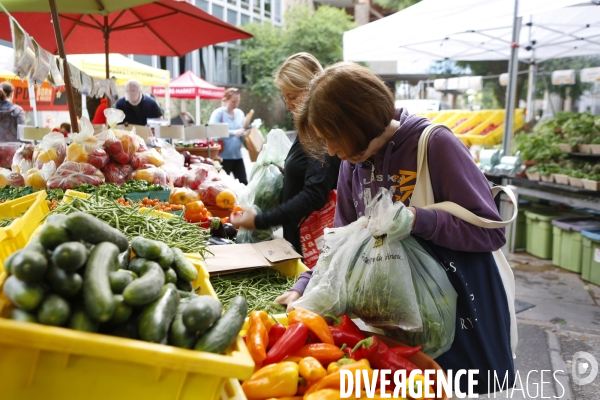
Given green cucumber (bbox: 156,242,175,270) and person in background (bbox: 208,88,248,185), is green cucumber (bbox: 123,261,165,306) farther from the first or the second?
person in background (bbox: 208,88,248,185)

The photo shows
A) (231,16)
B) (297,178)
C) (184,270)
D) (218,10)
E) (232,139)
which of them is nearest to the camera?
(184,270)

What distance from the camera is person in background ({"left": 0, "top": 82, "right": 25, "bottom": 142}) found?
9.12 m

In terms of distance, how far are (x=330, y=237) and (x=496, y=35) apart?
953 cm

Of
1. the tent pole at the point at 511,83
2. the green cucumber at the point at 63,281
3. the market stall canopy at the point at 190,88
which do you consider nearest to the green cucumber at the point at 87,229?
the green cucumber at the point at 63,281

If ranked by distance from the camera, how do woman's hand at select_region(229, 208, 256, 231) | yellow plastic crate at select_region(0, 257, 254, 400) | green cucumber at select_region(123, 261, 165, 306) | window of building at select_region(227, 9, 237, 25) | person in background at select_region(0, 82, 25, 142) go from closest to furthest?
1. yellow plastic crate at select_region(0, 257, 254, 400)
2. green cucumber at select_region(123, 261, 165, 306)
3. woman's hand at select_region(229, 208, 256, 231)
4. person in background at select_region(0, 82, 25, 142)
5. window of building at select_region(227, 9, 237, 25)

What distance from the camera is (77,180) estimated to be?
3.85 m

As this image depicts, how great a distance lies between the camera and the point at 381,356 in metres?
1.78

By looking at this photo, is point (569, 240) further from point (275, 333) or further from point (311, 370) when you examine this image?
point (311, 370)

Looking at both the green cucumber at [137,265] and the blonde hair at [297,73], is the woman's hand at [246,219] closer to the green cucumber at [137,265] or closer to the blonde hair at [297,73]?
the blonde hair at [297,73]

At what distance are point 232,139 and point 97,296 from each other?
8.73 m

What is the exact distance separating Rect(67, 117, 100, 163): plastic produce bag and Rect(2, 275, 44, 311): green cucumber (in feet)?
10.4

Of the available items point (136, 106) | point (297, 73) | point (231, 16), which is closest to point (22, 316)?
point (297, 73)

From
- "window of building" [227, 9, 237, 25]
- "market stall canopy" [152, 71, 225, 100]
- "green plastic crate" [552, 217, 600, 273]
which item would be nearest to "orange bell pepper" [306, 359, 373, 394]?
"green plastic crate" [552, 217, 600, 273]

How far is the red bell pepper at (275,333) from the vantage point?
6.22 feet
